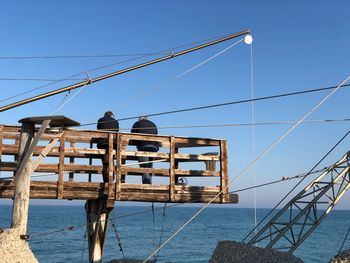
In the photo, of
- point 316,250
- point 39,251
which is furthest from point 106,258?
point 316,250

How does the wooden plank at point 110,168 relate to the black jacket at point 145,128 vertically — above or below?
below

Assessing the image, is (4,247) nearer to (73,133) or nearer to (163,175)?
(73,133)

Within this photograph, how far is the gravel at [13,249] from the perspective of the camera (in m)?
8.88

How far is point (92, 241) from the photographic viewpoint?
13.1 metres

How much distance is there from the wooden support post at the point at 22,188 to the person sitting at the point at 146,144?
11.1 feet

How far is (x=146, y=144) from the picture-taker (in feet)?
42.1

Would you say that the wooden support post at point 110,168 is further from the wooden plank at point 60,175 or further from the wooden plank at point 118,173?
the wooden plank at point 60,175

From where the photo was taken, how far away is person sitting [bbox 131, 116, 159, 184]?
1280cm

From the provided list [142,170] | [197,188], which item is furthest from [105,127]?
[197,188]

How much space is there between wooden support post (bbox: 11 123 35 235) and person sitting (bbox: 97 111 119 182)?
229 cm

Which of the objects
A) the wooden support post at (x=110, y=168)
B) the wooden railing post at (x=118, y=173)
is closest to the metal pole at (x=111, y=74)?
the wooden support post at (x=110, y=168)

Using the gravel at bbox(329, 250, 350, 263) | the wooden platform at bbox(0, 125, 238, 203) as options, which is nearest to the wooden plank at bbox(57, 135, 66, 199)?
the wooden platform at bbox(0, 125, 238, 203)

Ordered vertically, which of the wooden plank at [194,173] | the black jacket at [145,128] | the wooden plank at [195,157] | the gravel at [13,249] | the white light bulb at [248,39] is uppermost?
the white light bulb at [248,39]

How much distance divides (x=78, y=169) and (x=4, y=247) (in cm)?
316
